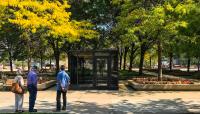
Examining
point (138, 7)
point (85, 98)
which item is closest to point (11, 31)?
point (138, 7)

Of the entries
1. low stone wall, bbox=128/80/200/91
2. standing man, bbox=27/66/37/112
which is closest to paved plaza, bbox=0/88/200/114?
low stone wall, bbox=128/80/200/91

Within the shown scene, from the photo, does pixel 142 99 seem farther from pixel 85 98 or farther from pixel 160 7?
pixel 160 7

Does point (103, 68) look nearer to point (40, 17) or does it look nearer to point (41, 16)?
point (40, 17)

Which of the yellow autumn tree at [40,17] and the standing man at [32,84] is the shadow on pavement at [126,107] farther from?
the yellow autumn tree at [40,17]

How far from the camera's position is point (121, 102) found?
21688mm

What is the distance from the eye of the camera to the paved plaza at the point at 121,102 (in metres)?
18.7

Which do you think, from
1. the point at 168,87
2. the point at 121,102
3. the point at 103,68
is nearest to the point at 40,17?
the point at 103,68

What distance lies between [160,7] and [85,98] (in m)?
7.54

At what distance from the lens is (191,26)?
29.5 m

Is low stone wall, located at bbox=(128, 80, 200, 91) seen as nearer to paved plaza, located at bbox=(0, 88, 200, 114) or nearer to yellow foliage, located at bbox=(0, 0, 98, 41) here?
paved plaza, located at bbox=(0, 88, 200, 114)

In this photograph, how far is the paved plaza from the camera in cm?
1872

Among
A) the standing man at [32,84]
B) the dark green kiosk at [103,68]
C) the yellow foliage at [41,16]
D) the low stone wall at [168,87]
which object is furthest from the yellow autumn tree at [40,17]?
the standing man at [32,84]

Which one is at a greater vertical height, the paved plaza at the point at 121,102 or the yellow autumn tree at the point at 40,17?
the yellow autumn tree at the point at 40,17

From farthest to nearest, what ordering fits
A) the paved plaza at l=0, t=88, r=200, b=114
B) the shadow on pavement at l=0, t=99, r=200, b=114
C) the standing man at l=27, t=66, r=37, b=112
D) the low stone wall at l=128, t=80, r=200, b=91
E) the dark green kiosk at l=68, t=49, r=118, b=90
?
the dark green kiosk at l=68, t=49, r=118, b=90
the low stone wall at l=128, t=80, r=200, b=91
the paved plaza at l=0, t=88, r=200, b=114
the shadow on pavement at l=0, t=99, r=200, b=114
the standing man at l=27, t=66, r=37, b=112
